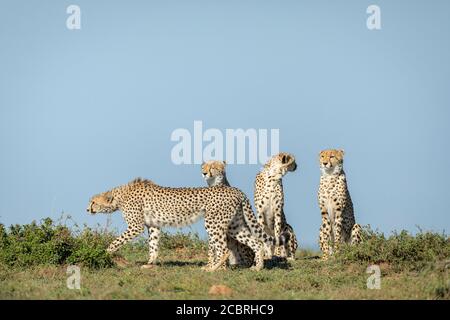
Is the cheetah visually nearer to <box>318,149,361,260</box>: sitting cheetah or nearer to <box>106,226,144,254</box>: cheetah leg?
<box>318,149,361,260</box>: sitting cheetah

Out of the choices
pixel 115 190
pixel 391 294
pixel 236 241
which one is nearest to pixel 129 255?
pixel 115 190

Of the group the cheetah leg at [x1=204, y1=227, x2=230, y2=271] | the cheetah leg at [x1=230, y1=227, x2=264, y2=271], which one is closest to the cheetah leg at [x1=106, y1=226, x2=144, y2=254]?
the cheetah leg at [x1=204, y1=227, x2=230, y2=271]

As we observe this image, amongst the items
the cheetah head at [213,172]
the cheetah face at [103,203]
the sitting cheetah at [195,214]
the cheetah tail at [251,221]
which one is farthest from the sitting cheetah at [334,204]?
the cheetah face at [103,203]

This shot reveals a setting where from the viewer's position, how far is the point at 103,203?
14.0 m

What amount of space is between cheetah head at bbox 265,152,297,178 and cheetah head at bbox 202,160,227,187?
771mm

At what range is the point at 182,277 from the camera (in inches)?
449

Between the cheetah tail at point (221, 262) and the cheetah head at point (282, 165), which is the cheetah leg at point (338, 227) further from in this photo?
the cheetah tail at point (221, 262)

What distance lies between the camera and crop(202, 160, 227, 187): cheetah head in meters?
14.6

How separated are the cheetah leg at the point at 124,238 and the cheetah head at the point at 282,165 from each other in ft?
8.07

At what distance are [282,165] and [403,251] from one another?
2834 millimetres

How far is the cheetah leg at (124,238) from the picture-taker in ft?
43.5

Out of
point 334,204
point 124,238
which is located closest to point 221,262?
point 124,238
